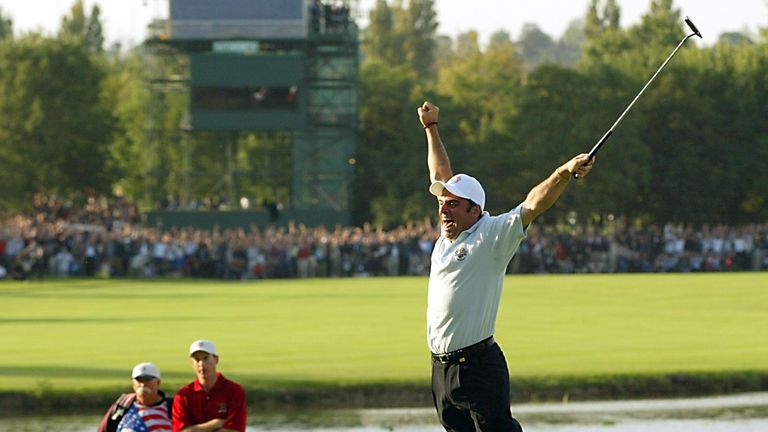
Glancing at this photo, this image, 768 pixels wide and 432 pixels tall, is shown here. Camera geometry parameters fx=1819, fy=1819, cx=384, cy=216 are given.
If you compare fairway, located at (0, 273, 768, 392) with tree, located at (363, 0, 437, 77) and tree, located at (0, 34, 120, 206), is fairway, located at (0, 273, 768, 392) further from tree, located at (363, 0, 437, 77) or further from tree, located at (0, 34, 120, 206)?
tree, located at (363, 0, 437, 77)

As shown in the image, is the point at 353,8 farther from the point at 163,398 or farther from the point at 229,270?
the point at 163,398

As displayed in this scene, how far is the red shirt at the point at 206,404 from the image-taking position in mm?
15125

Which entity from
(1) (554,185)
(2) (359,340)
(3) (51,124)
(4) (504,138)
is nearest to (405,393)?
(2) (359,340)

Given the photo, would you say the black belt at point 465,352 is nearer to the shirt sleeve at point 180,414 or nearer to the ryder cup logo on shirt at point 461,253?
the ryder cup logo on shirt at point 461,253

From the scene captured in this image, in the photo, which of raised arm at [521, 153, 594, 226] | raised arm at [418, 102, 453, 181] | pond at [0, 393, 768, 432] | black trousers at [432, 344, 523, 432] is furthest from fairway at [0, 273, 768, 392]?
A: raised arm at [521, 153, 594, 226]

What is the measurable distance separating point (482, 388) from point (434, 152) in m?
2.14

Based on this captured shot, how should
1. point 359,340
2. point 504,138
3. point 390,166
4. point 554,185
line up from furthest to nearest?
point 504,138 < point 390,166 < point 359,340 < point 554,185

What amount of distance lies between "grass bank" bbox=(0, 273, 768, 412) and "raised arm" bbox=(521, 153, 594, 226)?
1323 centimetres

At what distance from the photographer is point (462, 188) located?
460 inches

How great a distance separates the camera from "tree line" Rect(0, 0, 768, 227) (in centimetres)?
9256

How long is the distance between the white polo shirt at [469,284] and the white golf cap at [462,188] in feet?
0.58

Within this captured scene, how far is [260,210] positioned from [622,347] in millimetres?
50614

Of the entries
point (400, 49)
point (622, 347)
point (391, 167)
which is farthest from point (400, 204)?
point (400, 49)

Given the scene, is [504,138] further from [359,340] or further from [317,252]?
[359,340]
